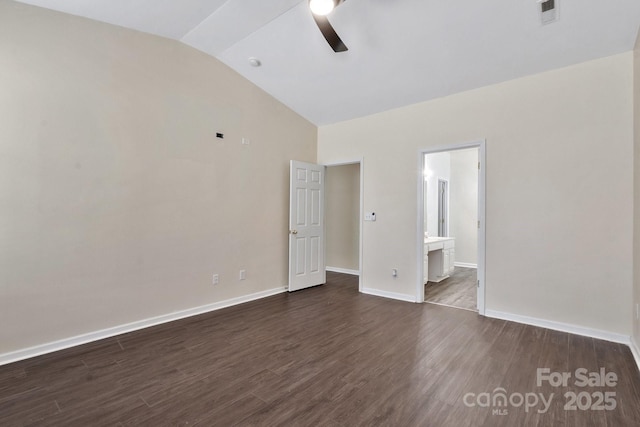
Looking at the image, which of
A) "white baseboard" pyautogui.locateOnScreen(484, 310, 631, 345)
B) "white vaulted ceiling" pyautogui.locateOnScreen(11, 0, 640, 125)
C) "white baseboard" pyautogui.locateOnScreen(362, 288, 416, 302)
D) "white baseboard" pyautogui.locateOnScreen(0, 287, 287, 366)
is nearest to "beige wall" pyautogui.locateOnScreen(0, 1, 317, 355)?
"white baseboard" pyautogui.locateOnScreen(0, 287, 287, 366)

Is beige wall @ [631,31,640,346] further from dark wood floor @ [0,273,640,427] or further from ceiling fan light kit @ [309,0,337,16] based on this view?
ceiling fan light kit @ [309,0,337,16]

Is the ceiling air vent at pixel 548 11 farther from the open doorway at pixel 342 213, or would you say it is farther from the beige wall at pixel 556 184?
the open doorway at pixel 342 213

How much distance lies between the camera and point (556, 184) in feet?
10.3

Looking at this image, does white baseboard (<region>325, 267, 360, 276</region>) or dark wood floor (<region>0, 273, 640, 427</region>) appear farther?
white baseboard (<region>325, 267, 360, 276</region>)

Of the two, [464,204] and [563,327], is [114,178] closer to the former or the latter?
[563,327]

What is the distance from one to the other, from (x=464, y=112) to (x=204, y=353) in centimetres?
401

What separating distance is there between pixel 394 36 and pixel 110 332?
421cm

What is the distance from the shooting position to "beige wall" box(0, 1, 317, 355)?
2.53m

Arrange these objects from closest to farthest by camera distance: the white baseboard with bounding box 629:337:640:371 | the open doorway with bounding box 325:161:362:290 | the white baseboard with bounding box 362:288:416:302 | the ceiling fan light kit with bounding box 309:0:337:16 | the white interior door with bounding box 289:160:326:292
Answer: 1. the ceiling fan light kit with bounding box 309:0:337:16
2. the white baseboard with bounding box 629:337:640:371
3. the white baseboard with bounding box 362:288:416:302
4. the white interior door with bounding box 289:160:326:292
5. the open doorway with bounding box 325:161:362:290

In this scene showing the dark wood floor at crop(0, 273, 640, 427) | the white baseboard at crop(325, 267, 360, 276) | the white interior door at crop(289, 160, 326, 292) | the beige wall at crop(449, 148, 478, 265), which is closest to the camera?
the dark wood floor at crop(0, 273, 640, 427)

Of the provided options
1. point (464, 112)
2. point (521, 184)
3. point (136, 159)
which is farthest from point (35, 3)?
point (521, 184)

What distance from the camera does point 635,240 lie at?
266cm

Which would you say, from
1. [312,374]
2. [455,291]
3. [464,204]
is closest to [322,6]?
[312,374]

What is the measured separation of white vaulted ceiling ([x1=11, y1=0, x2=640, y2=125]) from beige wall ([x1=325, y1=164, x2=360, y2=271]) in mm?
2477
